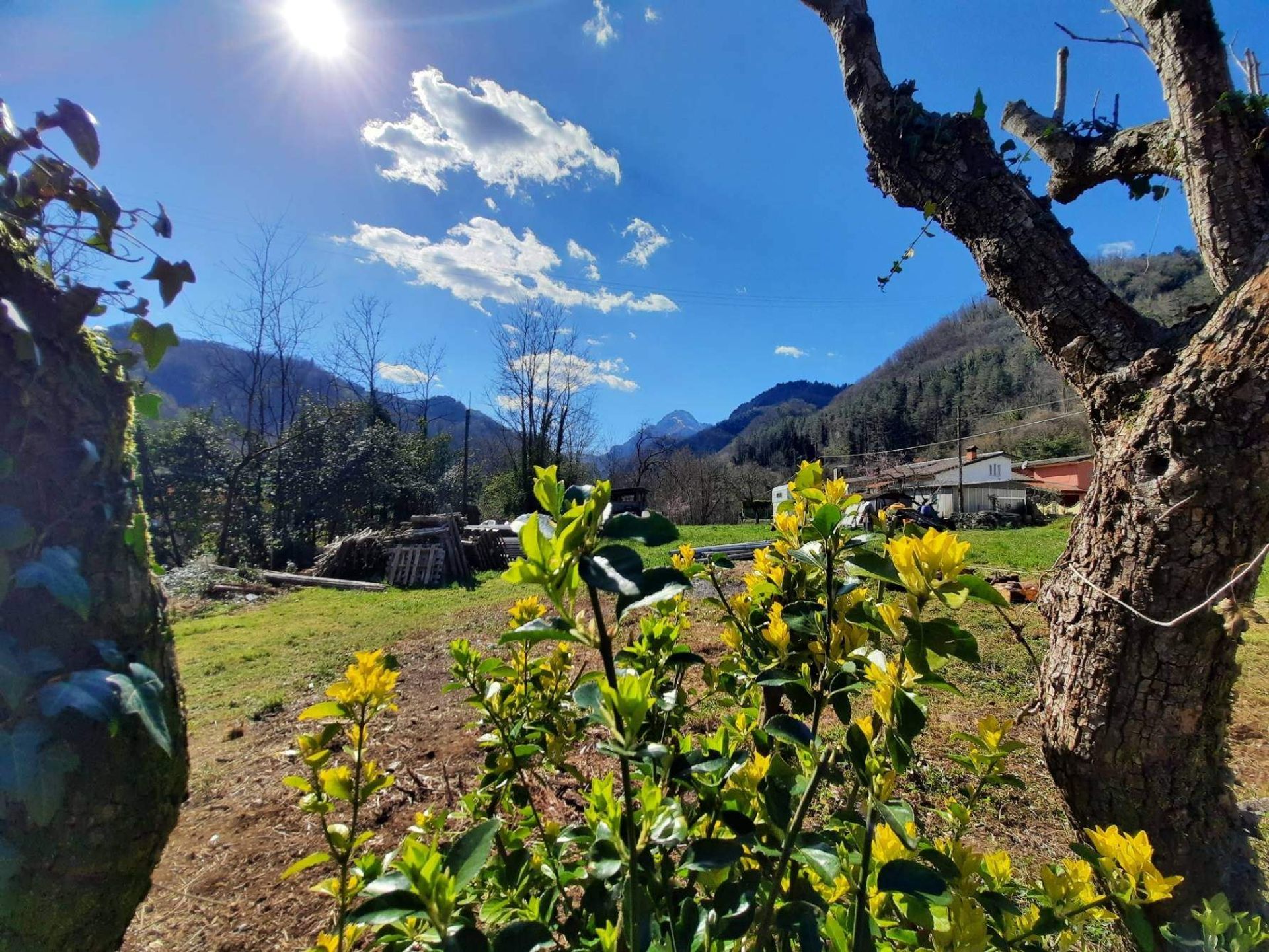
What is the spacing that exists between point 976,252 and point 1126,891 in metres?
1.87

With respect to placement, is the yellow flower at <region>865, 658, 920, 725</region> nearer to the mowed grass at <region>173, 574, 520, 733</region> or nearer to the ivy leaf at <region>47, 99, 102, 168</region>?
the ivy leaf at <region>47, 99, 102, 168</region>

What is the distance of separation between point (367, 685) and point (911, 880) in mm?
845

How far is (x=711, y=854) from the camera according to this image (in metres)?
0.61

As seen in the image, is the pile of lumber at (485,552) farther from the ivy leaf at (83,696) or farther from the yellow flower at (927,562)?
the yellow flower at (927,562)

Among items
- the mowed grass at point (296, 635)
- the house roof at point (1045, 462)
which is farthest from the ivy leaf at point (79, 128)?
the house roof at point (1045, 462)

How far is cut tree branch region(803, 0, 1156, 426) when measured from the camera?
5.32 feet

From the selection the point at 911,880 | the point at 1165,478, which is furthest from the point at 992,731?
the point at 1165,478

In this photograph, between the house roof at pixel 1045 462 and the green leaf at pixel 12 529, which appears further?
the house roof at pixel 1045 462

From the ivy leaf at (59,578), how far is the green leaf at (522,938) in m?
0.70

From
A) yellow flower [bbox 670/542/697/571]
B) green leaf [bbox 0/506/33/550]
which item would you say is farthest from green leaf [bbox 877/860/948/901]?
green leaf [bbox 0/506/33/550]

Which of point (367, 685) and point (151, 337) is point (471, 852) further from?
point (151, 337)

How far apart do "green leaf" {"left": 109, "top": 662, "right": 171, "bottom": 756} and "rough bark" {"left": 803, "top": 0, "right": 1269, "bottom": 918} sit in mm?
2070

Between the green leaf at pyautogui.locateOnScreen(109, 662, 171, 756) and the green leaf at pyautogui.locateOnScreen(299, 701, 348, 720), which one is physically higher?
the green leaf at pyautogui.locateOnScreen(109, 662, 171, 756)

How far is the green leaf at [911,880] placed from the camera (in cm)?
58
